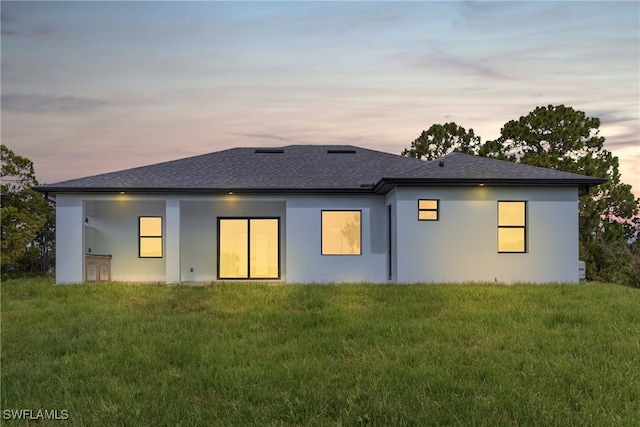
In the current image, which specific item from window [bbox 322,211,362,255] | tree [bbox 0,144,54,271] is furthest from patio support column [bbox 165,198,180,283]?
tree [bbox 0,144,54,271]

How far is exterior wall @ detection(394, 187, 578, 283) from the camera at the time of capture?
13.5m

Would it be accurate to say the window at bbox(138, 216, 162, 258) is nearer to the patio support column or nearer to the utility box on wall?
the utility box on wall

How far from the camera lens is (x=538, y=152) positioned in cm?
2680

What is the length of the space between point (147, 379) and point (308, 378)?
6.39 ft

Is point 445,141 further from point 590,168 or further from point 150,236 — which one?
point 150,236

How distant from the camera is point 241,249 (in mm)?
16031

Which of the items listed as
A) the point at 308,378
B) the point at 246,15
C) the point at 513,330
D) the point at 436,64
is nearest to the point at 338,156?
the point at 436,64

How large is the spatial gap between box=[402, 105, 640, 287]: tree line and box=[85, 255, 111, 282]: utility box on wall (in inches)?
790

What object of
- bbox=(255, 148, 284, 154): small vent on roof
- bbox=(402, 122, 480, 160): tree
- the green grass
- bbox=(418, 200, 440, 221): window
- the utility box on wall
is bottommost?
the green grass

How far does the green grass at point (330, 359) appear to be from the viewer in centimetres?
514

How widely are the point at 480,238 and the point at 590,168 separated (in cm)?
1376

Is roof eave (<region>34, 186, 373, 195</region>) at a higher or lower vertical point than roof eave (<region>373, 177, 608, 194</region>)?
lower

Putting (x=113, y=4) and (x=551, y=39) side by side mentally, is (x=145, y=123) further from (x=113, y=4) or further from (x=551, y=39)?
(x=551, y=39)

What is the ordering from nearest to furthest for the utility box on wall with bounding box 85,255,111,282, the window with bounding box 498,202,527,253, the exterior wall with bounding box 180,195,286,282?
the window with bounding box 498,202,527,253
the utility box on wall with bounding box 85,255,111,282
the exterior wall with bounding box 180,195,286,282
